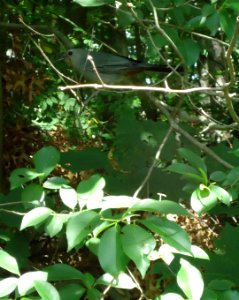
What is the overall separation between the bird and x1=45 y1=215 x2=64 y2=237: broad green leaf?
188 centimetres

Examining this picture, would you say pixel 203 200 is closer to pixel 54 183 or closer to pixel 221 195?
pixel 221 195

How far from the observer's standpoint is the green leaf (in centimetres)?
236

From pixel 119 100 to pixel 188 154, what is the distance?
2.26 meters

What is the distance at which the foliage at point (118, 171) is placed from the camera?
4.32ft

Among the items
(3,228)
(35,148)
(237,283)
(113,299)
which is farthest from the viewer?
(35,148)

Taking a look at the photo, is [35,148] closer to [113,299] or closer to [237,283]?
[113,299]

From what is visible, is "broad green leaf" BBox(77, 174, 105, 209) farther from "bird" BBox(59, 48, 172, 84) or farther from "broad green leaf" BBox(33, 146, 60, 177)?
"bird" BBox(59, 48, 172, 84)

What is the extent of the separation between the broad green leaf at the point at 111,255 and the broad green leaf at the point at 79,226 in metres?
0.08

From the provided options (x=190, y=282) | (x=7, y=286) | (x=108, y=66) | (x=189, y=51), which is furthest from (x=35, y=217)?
(x=108, y=66)

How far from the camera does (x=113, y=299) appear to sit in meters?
2.41

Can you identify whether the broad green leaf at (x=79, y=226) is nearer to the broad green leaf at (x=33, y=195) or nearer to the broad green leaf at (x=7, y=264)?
the broad green leaf at (x=7, y=264)

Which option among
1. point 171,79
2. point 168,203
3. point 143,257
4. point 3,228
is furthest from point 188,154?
point 171,79

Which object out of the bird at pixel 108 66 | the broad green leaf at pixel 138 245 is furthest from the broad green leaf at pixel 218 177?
the bird at pixel 108 66

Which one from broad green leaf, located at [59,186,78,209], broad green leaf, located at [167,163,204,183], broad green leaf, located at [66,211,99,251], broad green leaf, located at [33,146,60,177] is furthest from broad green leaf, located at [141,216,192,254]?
broad green leaf, located at [33,146,60,177]
